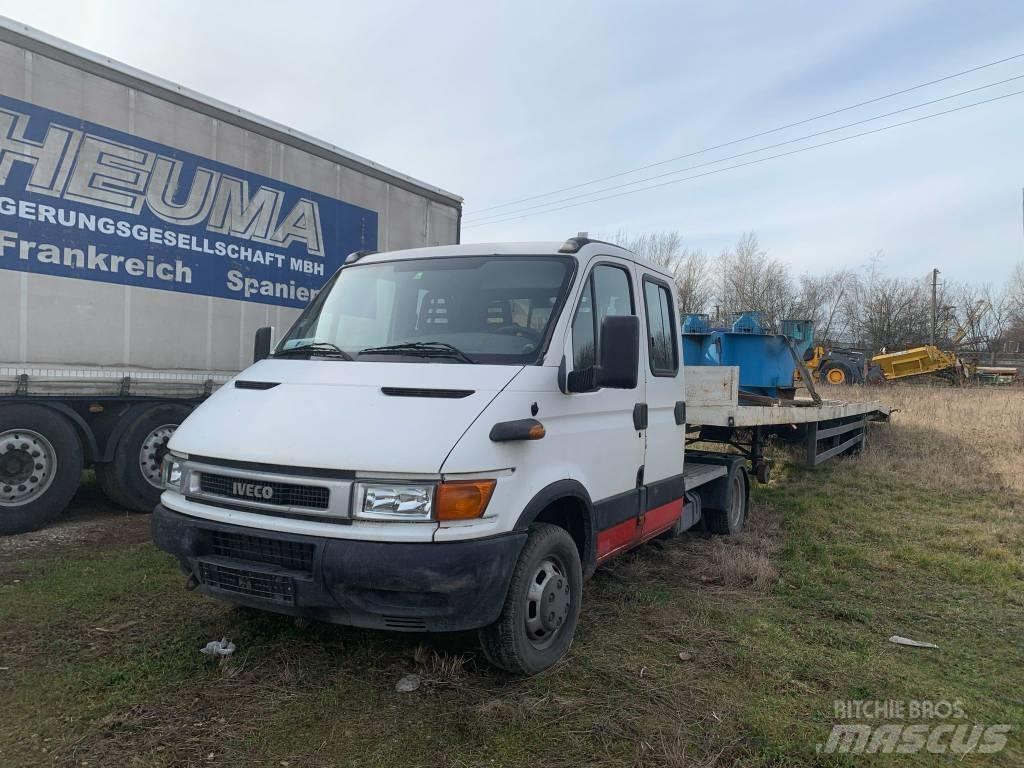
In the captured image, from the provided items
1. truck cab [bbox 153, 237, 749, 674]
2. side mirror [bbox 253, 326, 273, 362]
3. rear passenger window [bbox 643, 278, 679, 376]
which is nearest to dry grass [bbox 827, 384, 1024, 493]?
rear passenger window [bbox 643, 278, 679, 376]

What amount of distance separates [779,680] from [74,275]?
6015 mm

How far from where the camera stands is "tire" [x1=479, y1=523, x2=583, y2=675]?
3.25 metres

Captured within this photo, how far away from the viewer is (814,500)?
8.14 metres

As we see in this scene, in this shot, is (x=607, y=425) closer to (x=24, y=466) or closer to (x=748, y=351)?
(x=24, y=466)

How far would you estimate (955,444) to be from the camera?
1145 cm

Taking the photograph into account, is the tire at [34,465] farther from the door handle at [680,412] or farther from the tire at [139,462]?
the door handle at [680,412]

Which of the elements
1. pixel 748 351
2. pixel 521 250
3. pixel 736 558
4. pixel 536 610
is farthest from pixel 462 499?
pixel 748 351

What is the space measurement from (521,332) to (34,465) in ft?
15.6

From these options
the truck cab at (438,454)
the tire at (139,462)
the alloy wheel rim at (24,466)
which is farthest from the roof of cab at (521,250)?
the alloy wheel rim at (24,466)

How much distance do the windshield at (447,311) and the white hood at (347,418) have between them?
204 millimetres

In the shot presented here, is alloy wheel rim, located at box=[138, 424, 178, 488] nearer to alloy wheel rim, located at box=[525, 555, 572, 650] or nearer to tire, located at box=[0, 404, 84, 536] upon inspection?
tire, located at box=[0, 404, 84, 536]

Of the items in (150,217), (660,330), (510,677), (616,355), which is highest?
(150,217)

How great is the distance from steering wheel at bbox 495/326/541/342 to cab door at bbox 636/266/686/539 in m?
1.02

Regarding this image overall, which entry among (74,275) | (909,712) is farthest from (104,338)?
(909,712)
